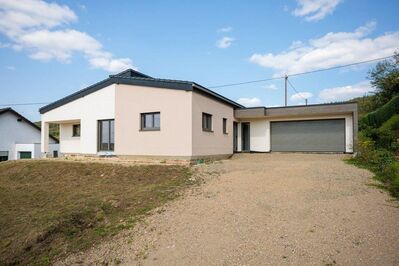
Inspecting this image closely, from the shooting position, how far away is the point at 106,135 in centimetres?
1673

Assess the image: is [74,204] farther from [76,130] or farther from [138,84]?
[76,130]

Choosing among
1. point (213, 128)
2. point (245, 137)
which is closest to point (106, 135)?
point (213, 128)

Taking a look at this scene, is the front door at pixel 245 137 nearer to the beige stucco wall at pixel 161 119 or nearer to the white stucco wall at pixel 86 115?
the beige stucco wall at pixel 161 119

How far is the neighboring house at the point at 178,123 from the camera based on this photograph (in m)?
13.7

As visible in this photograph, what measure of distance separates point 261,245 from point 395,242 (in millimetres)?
2117

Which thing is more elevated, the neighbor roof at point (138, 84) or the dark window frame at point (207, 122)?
the neighbor roof at point (138, 84)

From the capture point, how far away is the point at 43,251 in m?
5.47

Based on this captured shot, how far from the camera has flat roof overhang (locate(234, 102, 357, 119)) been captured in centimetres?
1708

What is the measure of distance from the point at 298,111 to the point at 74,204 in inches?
562

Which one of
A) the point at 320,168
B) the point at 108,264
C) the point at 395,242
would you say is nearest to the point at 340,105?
the point at 320,168

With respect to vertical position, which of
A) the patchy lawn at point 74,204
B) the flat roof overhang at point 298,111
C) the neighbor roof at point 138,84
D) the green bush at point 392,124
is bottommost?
the patchy lawn at point 74,204

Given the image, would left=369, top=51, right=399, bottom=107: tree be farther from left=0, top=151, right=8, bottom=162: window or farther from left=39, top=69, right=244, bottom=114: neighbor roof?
left=0, top=151, right=8, bottom=162: window

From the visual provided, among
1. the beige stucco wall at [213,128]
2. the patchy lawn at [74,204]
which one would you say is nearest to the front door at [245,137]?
the beige stucco wall at [213,128]

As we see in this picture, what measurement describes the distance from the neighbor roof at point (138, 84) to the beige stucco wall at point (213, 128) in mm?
322
